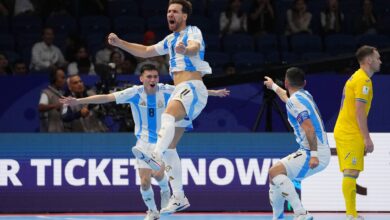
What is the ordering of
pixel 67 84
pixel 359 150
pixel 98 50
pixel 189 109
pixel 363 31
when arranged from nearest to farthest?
pixel 189 109, pixel 359 150, pixel 67 84, pixel 98 50, pixel 363 31

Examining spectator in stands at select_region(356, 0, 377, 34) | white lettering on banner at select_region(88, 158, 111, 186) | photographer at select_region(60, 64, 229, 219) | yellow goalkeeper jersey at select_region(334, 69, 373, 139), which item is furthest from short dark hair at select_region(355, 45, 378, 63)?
spectator in stands at select_region(356, 0, 377, 34)

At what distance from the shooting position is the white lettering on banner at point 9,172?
14378 millimetres

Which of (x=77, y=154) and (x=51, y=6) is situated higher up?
(x=51, y=6)

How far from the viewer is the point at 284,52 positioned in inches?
750

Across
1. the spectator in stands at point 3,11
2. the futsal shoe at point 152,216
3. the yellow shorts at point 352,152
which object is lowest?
the futsal shoe at point 152,216

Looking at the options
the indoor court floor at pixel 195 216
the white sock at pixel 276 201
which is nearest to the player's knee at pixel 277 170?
the white sock at pixel 276 201

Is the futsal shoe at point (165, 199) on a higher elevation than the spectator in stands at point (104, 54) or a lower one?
lower

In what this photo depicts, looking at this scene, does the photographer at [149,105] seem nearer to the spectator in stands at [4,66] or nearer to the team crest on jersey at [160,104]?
the team crest on jersey at [160,104]

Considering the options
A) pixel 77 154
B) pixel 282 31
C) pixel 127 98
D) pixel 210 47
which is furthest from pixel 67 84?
pixel 282 31

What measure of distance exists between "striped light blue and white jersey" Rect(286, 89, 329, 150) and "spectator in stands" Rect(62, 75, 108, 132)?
4.62m

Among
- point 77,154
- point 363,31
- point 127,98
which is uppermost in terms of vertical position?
point 363,31

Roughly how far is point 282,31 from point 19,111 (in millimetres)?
6440

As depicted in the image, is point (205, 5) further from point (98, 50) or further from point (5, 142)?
point (5, 142)

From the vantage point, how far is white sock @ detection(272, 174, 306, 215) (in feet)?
37.3
